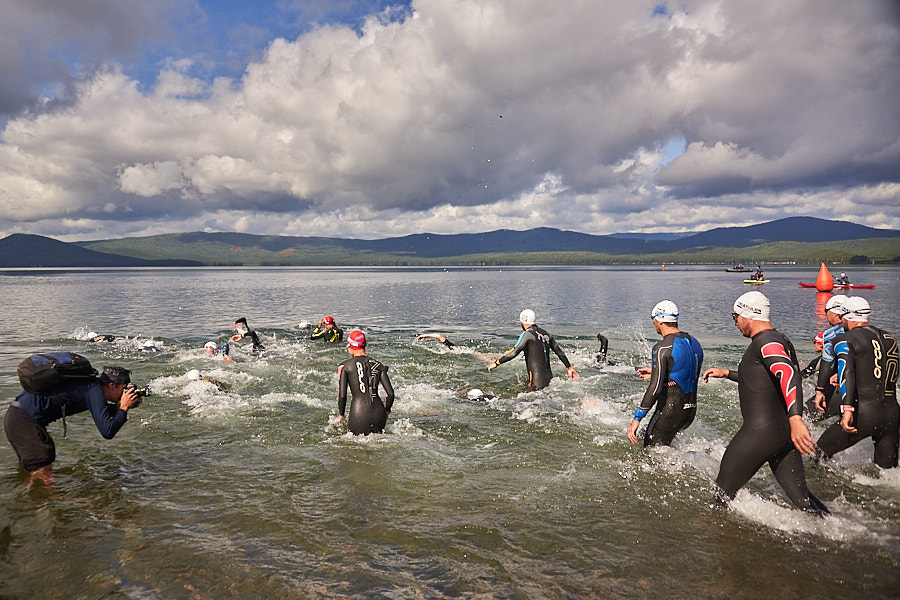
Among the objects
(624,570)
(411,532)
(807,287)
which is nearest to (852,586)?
(624,570)

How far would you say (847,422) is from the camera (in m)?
7.95

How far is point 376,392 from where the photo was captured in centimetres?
1103

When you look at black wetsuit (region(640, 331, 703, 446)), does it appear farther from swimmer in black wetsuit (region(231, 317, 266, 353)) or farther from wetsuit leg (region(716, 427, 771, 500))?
swimmer in black wetsuit (region(231, 317, 266, 353))

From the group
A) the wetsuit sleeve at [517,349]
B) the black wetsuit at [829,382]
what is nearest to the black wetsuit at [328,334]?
the wetsuit sleeve at [517,349]

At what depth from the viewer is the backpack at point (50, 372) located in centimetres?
723

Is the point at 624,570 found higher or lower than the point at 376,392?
lower

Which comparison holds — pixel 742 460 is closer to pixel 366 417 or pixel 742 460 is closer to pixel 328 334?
pixel 366 417

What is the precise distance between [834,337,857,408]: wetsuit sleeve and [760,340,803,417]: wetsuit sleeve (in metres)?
2.83

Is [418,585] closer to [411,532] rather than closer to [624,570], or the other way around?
[411,532]

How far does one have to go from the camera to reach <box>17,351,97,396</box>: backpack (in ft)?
23.7

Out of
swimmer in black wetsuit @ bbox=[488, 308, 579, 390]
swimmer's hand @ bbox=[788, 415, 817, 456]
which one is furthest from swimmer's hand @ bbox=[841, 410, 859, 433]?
swimmer in black wetsuit @ bbox=[488, 308, 579, 390]

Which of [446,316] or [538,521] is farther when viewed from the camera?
[446,316]

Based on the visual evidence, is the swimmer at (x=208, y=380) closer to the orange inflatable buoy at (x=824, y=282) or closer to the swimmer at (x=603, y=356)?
the swimmer at (x=603, y=356)

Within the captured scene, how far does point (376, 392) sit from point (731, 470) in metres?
7.15
